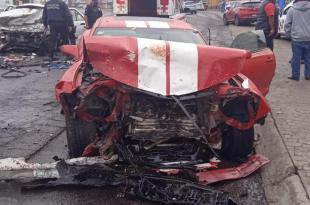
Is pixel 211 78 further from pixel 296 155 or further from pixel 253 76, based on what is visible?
pixel 253 76

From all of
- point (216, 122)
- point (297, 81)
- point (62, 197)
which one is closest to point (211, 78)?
point (216, 122)

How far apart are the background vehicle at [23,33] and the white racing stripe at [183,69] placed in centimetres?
945

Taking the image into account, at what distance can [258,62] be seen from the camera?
596cm

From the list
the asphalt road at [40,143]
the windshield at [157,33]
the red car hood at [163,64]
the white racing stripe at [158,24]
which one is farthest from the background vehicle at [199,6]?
the red car hood at [163,64]

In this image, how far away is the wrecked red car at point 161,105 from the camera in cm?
436

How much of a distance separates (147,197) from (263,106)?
4.63 feet

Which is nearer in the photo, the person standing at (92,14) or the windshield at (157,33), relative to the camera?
the windshield at (157,33)

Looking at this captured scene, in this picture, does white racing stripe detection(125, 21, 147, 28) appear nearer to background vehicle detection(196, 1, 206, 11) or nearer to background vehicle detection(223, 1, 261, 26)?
background vehicle detection(223, 1, 261, 26)

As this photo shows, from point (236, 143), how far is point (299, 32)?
15.5ft

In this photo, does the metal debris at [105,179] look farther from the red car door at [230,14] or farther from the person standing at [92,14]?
the red car door at [230,14]

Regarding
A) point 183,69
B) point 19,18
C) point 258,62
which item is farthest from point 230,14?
point 183,69

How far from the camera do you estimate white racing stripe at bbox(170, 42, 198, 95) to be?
430cm

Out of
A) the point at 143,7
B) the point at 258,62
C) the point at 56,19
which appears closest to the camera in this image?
the point at 258,62

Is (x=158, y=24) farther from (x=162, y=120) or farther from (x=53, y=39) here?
(x=53, y=39)
